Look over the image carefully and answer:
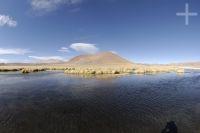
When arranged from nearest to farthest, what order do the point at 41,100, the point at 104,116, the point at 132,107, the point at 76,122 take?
1. the point at 76,122
2. the point at 104,116
3. the point at 132,107
4. the point at 41,100

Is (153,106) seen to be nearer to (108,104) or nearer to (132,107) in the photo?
(132,107)

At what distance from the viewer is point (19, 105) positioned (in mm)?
15000

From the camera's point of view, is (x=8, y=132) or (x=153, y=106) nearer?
(x=8, y=132)

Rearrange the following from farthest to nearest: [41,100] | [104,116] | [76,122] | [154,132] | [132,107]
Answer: [41,100] → [132,107] → [104,116] → [76,122] → [154,132]

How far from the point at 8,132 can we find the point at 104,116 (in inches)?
225

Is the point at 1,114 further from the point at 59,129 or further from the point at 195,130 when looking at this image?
the point at 195,130

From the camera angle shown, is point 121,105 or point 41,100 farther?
point 41,100

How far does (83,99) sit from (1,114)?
23.1 ft

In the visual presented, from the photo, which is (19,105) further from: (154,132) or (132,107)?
(154,132)

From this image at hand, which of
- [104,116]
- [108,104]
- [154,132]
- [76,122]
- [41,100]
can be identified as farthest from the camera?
[41,100]

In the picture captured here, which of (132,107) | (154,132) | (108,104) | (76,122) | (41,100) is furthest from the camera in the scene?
(41,100)

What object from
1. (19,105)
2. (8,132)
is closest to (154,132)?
(8,132)

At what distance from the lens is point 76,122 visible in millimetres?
11039

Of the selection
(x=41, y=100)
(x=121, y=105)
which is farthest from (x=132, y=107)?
(x=41, y=100)
